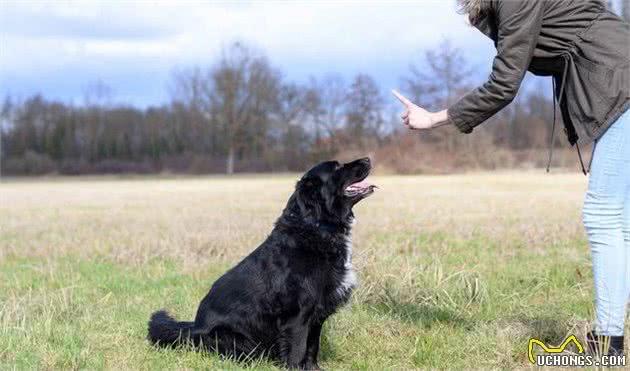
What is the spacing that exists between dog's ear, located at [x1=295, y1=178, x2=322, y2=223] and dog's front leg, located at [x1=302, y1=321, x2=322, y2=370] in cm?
75

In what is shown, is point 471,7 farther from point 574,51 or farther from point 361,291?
point 361,291

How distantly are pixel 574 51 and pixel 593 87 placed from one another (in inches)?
9.0

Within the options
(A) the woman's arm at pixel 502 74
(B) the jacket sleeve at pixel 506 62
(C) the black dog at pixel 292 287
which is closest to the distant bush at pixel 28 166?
(C) the black dog at pixel 292 287

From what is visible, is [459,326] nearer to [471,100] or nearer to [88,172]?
[471,100]

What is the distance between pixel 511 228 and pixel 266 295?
24.5ft

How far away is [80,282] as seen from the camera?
22.9ft

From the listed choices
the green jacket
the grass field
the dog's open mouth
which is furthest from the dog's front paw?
the green jacket

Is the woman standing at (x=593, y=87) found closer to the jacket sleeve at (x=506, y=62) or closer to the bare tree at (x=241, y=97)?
the jacket sleeve at (x=506, y=62)

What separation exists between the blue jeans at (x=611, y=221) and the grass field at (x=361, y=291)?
569mm

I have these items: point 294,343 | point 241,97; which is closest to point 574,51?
point 294,343

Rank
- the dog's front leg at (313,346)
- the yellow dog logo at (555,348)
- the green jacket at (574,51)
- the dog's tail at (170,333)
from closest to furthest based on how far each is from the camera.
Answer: the green jacket at (574,51) → the yellow dog logo at (555,348) → the dog's front leg at (313,346) → the dog's tail at (170,333)

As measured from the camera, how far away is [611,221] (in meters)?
3.49

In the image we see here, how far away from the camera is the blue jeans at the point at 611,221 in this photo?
11.2 feet

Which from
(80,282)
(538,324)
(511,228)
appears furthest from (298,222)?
(511,228)
